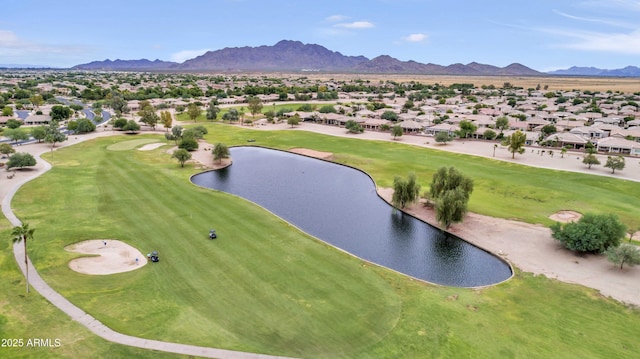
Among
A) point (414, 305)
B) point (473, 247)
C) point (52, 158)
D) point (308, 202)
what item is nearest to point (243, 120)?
point (52, 158)

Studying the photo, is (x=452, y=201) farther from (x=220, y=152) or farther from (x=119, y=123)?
(x=119, y=123)

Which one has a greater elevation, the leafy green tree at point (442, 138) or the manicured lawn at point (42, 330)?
the leafy green tree at point (442, 138)

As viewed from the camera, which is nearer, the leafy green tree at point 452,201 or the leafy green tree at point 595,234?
the leafy green tree at point 595,234

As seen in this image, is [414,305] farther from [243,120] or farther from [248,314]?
[243,120]

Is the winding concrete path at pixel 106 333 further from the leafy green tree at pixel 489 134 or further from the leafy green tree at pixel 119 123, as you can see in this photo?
the leafy green tree at pixel 489 134

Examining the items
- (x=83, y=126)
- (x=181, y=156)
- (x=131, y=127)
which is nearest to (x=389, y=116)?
(x=181, y=156)

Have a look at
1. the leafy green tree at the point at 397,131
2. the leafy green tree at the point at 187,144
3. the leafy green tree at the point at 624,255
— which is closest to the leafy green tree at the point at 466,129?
the leafy green tree at the point at 397,131
